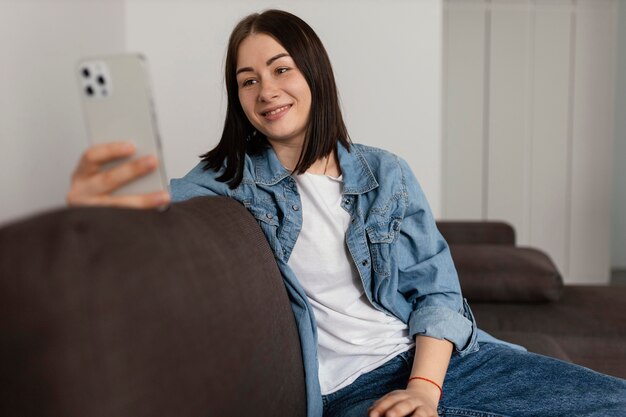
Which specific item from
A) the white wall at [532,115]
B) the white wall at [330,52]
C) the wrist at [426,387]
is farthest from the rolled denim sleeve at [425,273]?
the white wall at [532,115]

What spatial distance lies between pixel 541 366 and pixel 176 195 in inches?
27.9

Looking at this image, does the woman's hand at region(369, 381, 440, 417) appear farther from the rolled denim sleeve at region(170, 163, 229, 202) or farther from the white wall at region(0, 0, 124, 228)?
the white wall at region(0, 0, 124, 228)

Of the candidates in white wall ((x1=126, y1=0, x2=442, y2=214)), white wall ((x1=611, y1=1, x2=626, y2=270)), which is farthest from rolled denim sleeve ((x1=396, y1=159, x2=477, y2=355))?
white wall ((x1=611, y1=1, x2=626, y2=270))

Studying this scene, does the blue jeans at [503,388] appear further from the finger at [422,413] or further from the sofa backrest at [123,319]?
the sofa backrest at [123,319]

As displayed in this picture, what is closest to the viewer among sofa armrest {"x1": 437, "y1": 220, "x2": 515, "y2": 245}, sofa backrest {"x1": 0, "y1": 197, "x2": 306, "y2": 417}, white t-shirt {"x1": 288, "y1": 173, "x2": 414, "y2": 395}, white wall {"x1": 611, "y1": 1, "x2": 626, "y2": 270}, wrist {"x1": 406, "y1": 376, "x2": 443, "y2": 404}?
sofa backrest {"x1": 0, "y1": 197, "x2": 306, "y2": 417}

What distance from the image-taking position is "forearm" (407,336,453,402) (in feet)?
3.79

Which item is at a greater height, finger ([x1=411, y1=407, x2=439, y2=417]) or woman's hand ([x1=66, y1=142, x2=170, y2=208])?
woman's hand ([x1=66, y1=142, x2=170, y2=208])

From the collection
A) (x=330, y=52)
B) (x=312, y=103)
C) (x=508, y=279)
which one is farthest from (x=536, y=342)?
(x=330, y=52)

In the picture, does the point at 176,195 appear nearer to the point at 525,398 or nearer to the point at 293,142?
the point at 293,142

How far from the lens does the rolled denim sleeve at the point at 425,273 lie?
4.23 ft

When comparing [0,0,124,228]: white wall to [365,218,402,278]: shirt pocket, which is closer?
[365,218,402,278]: shirt pocket

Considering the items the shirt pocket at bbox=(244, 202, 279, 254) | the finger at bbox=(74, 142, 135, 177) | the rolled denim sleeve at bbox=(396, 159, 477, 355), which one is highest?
the finger at bbox=(74, 142, 135, 177)

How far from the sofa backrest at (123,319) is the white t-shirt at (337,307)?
1.33ft

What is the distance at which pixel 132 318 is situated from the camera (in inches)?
24.3
